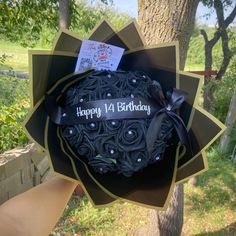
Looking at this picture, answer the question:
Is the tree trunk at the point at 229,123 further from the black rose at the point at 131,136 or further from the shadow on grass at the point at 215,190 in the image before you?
the black rose at the point at 131,136

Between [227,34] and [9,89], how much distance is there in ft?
11.6

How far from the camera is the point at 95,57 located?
3.58ft

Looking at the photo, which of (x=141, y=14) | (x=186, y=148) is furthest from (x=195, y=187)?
(x=186, y=148)

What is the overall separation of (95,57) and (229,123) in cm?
421

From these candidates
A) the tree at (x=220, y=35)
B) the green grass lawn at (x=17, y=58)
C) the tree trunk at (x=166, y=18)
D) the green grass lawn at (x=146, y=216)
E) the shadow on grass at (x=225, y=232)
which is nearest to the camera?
the tree trunk at (x=166, y=18)

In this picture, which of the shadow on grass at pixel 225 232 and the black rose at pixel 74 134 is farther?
the shadow on grass at pixel 225 232

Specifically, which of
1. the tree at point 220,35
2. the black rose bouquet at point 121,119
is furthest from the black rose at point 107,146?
the tree at point 220,35

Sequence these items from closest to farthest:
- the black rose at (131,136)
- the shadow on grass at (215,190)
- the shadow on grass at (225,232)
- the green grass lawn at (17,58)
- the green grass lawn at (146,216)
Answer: the black rose at (131,136)
the green grass lawn at (146,216)
the shadow on grass at (225,232)
the shadow on grass at (215,190)
the green grass lawn at (17,58)

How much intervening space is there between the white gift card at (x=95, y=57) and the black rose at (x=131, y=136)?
8.9 inches

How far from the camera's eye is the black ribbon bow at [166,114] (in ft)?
3.14

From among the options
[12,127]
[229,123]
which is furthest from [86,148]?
[229,123]

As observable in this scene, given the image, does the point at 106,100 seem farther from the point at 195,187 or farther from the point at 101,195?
the point at 195,187

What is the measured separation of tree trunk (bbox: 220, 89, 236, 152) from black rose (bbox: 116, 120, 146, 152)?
407cm

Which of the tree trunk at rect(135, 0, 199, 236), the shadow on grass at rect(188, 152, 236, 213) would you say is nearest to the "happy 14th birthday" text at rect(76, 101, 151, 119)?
the tree trunk at rect(135, 0, 199, 236)
